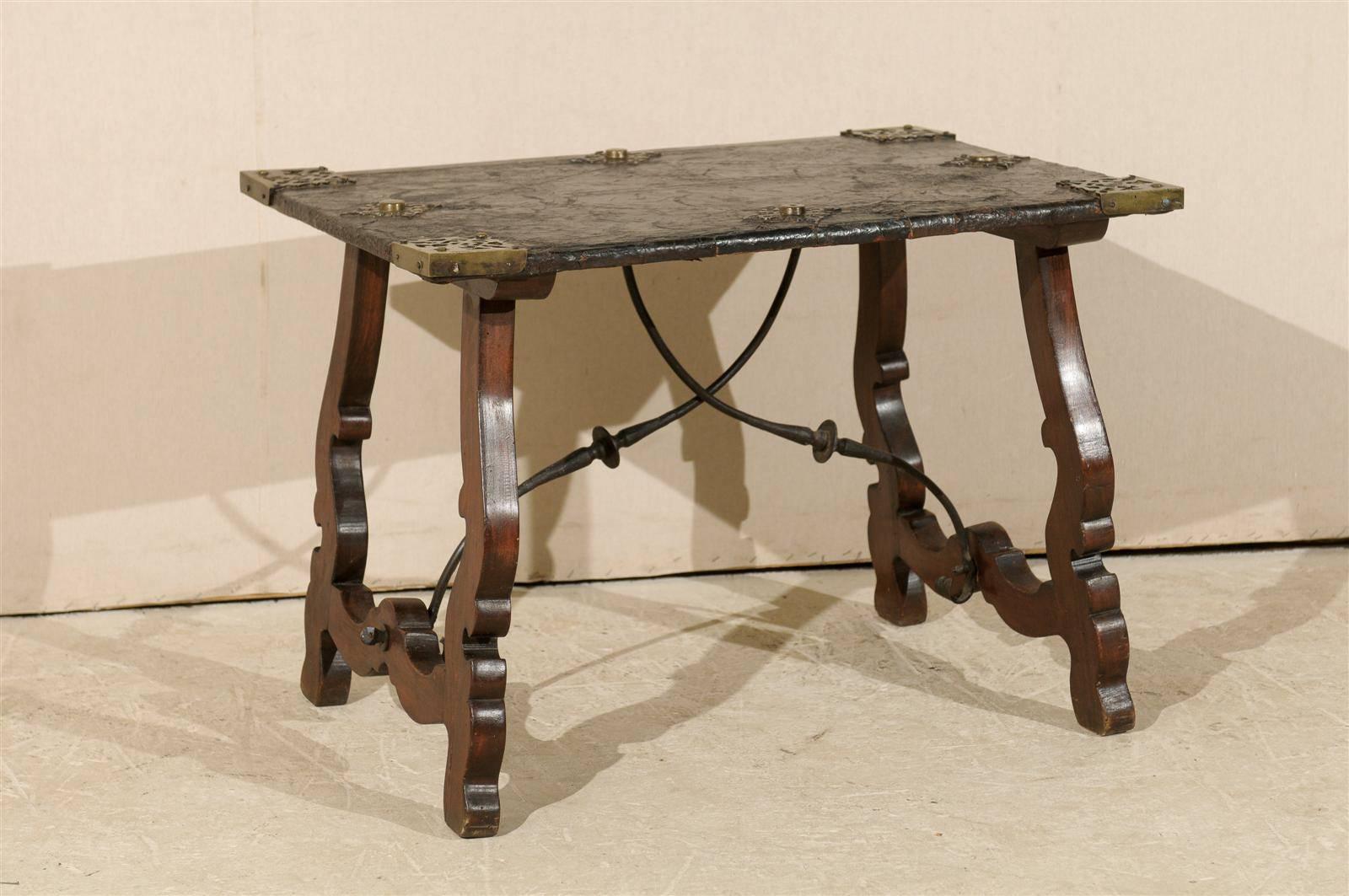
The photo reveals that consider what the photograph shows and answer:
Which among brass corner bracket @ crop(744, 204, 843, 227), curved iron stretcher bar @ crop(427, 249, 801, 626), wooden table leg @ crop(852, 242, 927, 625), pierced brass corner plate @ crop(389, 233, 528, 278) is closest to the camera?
pierced brass corner plate @ crop(389, 233, 528, 278)

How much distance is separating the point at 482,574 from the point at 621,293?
123 cm

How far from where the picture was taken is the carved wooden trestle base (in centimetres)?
254

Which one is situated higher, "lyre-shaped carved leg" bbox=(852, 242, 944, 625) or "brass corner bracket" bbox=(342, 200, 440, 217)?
"brass corner bracket" bbox=(342, 200, 440, 217)

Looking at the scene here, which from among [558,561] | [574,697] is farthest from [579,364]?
[574,697]

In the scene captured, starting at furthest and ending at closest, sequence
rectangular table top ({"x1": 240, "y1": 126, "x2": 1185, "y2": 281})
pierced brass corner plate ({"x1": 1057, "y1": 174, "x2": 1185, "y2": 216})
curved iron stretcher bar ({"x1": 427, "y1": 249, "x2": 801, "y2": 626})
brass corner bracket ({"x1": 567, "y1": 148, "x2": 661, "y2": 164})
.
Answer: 1. brass corner bracket ({"x1": 567, "y1": 148, "x2": 661, "y2": 164})
2. curved iron stretcher bar ({"x1": 427, "y1": 249, "x2": 801, "y2": 626})
3. pierced brass corner plate ({"x1": 1057, "y1": 174, "x2": 1185, "y2": 216})
4. rectangular table top ({"x1": 240, "y1": 126, "x2": 1185, "y2": 281})

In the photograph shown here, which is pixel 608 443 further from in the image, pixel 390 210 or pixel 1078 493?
pixel 1078 493

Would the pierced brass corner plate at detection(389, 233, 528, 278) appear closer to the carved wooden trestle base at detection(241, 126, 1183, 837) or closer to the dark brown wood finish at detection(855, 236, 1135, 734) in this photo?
the carved wooden trestle base at detection(241, 126, 1183, 837)

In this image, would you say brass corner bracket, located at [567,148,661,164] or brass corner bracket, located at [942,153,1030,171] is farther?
brass corner bracket, located at [567,148,661,164]

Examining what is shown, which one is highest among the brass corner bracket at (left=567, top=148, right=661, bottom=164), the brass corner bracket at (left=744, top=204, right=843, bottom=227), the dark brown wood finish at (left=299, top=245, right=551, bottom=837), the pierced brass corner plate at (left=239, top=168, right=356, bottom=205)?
the brass corner bracket at (left=744, top=204, right=843, bottom=227)

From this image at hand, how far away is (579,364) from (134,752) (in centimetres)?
121

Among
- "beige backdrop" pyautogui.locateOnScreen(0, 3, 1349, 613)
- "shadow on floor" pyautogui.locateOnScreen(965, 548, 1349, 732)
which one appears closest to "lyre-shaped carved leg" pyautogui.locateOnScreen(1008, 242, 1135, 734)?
"shadow on floor" pyautogui.locateOnScreen(965, 548, 1349, 732)

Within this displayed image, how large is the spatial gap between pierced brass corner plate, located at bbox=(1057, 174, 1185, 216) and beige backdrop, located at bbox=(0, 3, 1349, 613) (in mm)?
900

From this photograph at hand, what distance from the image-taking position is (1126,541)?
3.95 metres

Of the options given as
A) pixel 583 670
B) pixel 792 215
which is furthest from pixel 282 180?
pixel 583 670
